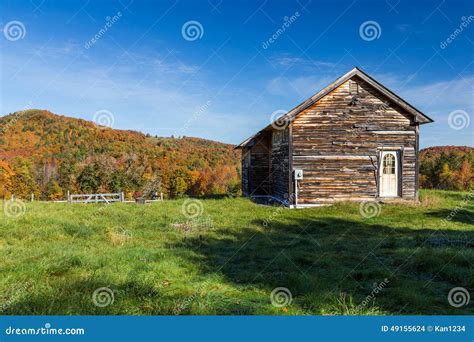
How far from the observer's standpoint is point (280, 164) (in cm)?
2066

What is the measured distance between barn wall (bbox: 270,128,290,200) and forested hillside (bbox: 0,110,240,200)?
34126 millimetres

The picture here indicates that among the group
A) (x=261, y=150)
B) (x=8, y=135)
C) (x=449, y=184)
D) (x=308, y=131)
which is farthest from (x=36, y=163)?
(x=449, y=184)

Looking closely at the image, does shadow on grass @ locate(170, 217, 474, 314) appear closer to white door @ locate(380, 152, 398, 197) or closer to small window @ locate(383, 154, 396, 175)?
white door @ locate(380, 152, 398, 197)

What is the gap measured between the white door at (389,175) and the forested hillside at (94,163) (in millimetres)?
40101

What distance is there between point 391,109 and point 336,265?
43.3 feet

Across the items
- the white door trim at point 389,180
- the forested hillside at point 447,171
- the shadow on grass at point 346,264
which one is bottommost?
the shadow on grass at point 346,264

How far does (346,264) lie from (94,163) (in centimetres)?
5038

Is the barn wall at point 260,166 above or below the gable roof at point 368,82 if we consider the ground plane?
below

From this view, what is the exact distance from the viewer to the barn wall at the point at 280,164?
1906cm

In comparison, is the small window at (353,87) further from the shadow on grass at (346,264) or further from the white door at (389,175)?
the shadow on grass at (346,264)

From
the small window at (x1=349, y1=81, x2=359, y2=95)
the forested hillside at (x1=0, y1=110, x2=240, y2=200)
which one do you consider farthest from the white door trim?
the forested hillside at (x1=0, y1=110, x2=240, y2=200)

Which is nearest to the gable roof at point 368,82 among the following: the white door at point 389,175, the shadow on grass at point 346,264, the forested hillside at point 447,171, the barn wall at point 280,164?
the barn wall at point 280,164

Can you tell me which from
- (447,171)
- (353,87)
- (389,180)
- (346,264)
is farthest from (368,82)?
(447,171)

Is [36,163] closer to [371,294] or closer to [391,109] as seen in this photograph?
[391,109]
